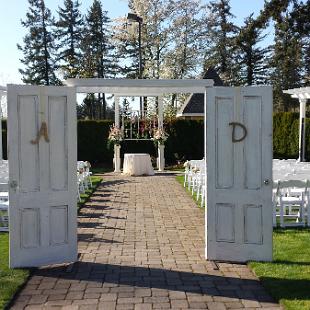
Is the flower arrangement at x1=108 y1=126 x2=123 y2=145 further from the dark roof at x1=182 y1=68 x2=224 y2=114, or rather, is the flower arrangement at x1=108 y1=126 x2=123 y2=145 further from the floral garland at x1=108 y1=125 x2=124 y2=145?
the dark roof at x1=182 y1=68 x2=224 y2=114

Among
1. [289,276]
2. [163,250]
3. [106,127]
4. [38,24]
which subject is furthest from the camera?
[38,24]

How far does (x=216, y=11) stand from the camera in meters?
40.6

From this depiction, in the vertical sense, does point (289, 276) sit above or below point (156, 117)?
below

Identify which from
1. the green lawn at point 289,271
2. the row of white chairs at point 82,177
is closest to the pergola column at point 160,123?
the row of white chairs at point 82,177

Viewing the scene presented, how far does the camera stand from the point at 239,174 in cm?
625

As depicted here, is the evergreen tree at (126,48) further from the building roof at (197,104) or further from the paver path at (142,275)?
the paver path at (142,275)

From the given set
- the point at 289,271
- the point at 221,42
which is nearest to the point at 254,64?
the point at 221,42

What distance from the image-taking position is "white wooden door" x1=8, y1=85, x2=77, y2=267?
592cm

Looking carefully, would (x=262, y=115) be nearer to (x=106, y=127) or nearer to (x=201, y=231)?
(x=201, y=231)

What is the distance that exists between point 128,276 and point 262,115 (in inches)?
101

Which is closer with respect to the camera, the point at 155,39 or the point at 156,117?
the point at 156,117

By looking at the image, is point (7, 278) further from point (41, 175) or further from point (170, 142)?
point (170, 142)

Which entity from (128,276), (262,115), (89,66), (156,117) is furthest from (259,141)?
(89,66)

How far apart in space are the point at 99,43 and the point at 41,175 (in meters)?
40.3
